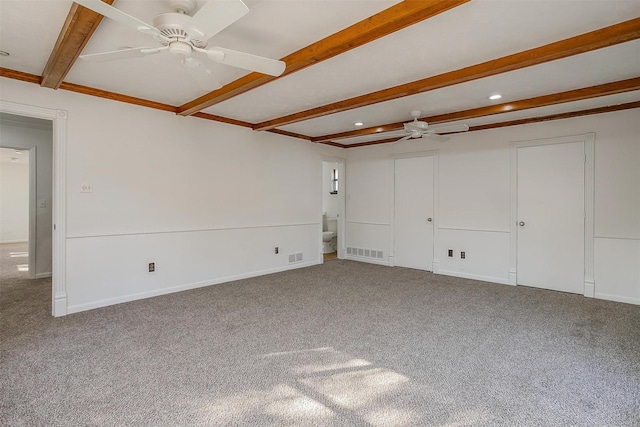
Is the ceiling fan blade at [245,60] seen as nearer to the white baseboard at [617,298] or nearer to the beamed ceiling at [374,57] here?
the beamed ceiling at [374,57]

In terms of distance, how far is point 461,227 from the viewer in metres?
5.23

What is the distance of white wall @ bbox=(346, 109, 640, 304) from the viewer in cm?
390

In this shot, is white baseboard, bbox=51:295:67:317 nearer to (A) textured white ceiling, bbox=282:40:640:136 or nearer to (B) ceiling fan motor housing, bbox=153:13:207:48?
(B) ceiling fan motor housing, bbox=153:13:207:48

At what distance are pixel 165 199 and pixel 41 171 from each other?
8.79 ft

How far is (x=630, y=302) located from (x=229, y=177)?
545 cm

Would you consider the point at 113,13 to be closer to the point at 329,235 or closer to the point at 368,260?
the point at 368,260

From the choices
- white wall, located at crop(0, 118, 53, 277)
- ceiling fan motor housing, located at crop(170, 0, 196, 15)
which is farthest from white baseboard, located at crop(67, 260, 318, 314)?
ceiling fan motor housing, located at crop(170, 0, 196, 15)

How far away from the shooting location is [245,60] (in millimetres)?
2098

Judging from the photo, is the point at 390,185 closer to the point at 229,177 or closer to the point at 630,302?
the point at 229,177

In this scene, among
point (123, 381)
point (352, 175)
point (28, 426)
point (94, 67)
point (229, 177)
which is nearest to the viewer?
point (28, 426)

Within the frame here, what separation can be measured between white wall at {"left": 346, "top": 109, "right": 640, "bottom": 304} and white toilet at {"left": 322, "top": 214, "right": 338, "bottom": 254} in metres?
0.67

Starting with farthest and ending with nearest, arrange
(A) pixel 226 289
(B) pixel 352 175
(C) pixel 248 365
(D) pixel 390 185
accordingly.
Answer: (B) pixel 352 175
(D) pixel 390 185
(A) pixel 226 289
(C) pixel 248 365

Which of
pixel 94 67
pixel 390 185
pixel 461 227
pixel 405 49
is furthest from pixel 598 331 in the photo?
pixel 94 67

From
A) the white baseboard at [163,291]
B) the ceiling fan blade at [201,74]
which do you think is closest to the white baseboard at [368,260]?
the white baseboard at [163,291]
